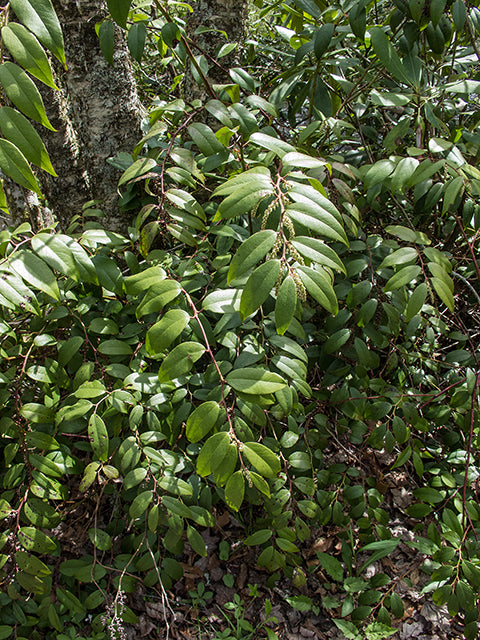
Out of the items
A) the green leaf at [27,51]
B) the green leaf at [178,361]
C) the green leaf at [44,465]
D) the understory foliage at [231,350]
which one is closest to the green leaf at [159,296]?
the understory foliage at [231,350]

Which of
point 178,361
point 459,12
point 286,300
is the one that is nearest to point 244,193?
point 286,300

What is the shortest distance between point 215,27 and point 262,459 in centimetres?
153

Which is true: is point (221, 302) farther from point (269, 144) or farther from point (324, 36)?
point (324, 36)

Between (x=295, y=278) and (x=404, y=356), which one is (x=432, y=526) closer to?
(x=404, y=356)

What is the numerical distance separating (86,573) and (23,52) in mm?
1351

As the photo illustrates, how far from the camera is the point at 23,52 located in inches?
28.9

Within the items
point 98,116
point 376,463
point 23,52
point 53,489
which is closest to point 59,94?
point 98,116

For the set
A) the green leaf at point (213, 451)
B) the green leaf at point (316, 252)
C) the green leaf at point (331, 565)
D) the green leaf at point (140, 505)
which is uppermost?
the green leaf at point (316, 252)

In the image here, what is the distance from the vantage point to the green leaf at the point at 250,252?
2.54 feet

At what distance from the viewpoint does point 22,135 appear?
2.50 ft

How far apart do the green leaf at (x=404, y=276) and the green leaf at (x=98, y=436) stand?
80 centimetres

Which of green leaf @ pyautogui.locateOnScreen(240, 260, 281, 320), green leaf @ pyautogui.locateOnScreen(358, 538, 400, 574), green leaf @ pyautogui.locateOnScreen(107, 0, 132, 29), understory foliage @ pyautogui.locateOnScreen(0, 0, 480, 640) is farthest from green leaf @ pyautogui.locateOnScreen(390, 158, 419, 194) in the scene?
green leaf @ pyautogui.locateOnScreen(358, 538, 400, 574)

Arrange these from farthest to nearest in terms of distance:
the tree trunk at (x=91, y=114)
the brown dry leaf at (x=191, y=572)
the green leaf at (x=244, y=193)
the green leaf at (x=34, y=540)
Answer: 1. the brown dry leaf at (x=191, y=572)
2. the tree trunk at (x=91, y=114)
3. the green leaf at (x=34, y=540)
4. the green leaf at (x=244, y=193)

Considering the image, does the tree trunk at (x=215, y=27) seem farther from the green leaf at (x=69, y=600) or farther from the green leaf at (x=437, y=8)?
the green leaf at (x=69, y=600)
